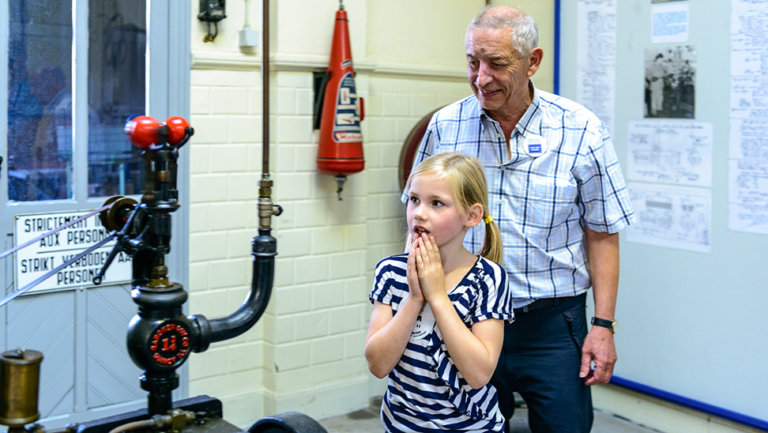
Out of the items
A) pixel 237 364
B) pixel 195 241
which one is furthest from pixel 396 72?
pixel 237 364

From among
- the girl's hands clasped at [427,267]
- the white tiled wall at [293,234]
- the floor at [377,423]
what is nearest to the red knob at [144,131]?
the girl's hands clasped at [427,267]

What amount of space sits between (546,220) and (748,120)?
161 cm

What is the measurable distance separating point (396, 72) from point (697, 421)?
204 cm

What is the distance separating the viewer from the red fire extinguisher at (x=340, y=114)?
12.3 ft

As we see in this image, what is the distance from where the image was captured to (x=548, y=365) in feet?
7.86

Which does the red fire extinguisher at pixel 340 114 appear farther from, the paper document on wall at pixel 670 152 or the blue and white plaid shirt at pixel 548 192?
the blue and white plaid shirt at pixel 548 192

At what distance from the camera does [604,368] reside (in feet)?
7.91

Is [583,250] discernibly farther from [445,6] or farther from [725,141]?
[445,6]

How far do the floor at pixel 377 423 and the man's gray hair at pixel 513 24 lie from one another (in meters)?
2.13

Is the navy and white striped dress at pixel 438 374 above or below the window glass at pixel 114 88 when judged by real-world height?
below

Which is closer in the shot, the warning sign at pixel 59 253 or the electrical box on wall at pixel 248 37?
the warning sign at pixel 59 253

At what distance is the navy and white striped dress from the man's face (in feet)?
1.79

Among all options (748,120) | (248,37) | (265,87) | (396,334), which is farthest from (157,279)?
(748,120)

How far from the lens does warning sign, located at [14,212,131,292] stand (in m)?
3.25
